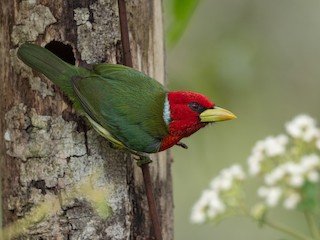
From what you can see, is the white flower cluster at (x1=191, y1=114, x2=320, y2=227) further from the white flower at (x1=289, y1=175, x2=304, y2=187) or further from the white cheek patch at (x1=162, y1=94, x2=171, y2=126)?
the white cheek patch at (x1=162, y1=94, x2=171, y2=126)

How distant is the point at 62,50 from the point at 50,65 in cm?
15

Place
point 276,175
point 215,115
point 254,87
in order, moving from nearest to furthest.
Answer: point 215,115, point 276,175, point 254,87

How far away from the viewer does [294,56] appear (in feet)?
21.6

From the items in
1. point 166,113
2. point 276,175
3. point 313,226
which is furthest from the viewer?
point 276,175

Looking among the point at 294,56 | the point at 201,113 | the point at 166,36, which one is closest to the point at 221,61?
the point at 166,36

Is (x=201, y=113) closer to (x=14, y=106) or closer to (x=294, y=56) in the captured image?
(x=14, y=106)

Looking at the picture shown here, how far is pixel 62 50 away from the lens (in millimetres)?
3189

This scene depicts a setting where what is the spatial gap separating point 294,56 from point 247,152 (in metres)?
0.86

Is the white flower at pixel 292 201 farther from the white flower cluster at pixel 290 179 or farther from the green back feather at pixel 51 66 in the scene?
the green back feather at pixel 51 66

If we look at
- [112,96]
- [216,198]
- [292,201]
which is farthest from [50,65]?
[292,201]

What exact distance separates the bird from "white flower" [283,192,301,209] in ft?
1.81

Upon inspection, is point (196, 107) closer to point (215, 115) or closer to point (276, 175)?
point (215, 115)

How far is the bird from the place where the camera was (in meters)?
3.01

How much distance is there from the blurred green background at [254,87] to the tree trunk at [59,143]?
2445 millimetres
